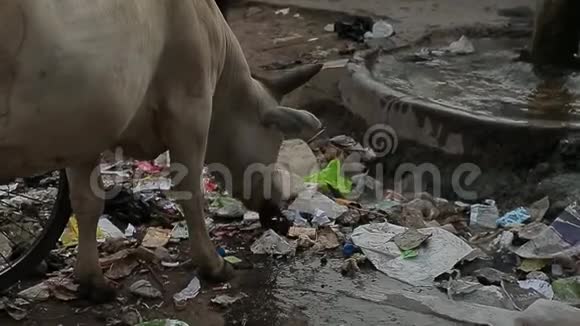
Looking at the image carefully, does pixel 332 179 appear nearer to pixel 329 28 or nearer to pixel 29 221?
pixel 29 221

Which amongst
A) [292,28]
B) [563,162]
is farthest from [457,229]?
[292,28]

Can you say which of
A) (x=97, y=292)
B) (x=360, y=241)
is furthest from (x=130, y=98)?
(x=360, y=241)

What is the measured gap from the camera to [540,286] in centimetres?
464

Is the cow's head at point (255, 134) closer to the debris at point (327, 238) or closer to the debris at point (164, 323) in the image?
the debris at point (327, 238)

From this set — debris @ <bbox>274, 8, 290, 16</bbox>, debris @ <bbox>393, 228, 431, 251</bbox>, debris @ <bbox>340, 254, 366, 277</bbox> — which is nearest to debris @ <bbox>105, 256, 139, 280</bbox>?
debris @ <bbox>340, 254, 366, 277</bbox>

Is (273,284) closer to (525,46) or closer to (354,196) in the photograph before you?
(354,196)

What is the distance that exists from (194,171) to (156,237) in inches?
33.2

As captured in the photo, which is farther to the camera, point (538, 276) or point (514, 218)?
point (514, 218)

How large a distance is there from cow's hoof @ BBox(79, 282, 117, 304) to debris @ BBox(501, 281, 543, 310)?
6.25ft

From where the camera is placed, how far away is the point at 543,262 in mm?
4895

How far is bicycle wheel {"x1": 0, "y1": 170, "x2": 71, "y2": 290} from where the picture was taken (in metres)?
4.63

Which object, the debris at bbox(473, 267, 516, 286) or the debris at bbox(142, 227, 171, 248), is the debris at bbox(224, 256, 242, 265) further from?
the debris at bbox(473, 267, 516, 286)

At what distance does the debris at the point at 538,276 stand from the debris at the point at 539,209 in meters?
0.67
